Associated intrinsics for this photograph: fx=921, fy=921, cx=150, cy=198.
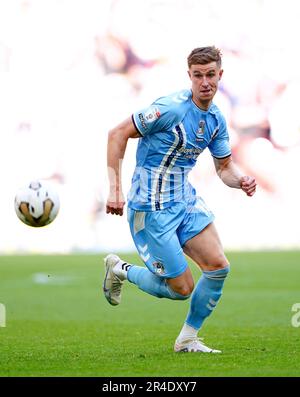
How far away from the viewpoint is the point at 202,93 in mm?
6922

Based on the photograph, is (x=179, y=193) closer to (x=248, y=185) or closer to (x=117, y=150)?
(x=248, y=185)

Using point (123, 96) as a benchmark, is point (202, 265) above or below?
below

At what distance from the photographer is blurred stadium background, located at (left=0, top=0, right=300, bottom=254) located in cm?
2944

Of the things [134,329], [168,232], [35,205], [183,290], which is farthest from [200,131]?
[134,329]

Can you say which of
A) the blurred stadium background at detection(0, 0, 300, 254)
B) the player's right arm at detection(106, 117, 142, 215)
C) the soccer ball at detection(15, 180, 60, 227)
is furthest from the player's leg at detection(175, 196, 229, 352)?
the blurred stadium background at detection(0, 0, 300, 254)

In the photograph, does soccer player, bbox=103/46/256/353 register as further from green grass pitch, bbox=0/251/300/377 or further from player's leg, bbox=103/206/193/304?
green grass pitch, bbox=0/251/300/377

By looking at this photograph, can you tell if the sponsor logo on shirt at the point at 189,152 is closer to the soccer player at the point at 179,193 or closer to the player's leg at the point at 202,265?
the soccer player at the point at 179,193

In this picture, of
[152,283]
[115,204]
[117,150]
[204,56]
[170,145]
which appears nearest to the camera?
[115,204]

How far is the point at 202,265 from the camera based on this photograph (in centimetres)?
711

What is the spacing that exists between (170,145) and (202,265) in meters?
0.96

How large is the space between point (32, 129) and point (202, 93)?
23.3 metres

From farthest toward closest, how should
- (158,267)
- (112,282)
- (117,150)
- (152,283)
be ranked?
(112,282)
(152,283)
(158,267)
(117,150)
